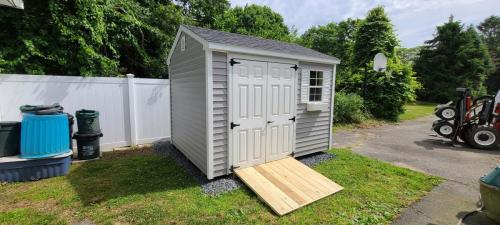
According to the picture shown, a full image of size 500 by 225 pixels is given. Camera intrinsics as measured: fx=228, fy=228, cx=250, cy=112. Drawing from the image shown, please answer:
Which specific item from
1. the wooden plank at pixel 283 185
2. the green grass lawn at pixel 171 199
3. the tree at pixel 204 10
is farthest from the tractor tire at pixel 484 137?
the tree at pixel 204 10

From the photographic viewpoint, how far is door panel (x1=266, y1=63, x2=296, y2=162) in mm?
4576

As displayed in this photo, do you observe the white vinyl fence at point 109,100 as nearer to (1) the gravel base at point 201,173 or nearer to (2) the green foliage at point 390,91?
(1) the gravel base at point 201,173

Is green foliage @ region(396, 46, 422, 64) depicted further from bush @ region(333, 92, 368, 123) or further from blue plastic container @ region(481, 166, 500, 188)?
blue plastic container @ region(481, 166, 500, 188)

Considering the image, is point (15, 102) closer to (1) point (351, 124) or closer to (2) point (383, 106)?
(1) point (351, 124)

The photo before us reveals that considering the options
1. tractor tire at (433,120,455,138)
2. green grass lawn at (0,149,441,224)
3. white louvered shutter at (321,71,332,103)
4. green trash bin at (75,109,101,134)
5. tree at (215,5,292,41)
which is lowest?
green grass lawn at (0,149,441,224)

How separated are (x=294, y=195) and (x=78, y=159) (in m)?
4.80

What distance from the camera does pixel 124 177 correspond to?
14.1 ft

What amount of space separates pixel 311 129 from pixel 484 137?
17.2 feet

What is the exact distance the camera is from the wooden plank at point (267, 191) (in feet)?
10.8

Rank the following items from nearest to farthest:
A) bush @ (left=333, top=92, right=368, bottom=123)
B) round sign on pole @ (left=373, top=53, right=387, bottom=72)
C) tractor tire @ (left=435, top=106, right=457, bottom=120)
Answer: tractor tire @ (left=435, top=106, right=457, bottom=120) → bush @ (left=333, top=92, right=368, bottom=123) → round sign on pole @ (left=373, top=53, right=387, bottom=72)

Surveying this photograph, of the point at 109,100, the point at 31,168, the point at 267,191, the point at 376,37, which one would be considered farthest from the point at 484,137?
the point at 31,168

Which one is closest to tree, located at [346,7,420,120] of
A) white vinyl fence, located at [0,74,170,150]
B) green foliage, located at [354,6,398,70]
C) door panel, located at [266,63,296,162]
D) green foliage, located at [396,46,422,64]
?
green foliage, located at [354,6,398,70]

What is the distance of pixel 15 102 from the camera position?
4707 mm

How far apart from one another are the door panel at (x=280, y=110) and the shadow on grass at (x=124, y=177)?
178 centimetres
